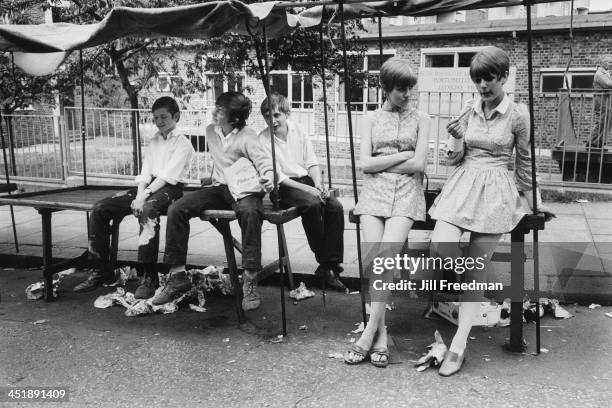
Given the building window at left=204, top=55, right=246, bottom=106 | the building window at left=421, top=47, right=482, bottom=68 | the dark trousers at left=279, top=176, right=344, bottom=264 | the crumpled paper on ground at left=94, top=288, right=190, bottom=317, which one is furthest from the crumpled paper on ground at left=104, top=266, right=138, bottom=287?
the building window at left=421, top=47, right=482, bottom=68

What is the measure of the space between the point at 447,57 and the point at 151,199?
1322cm

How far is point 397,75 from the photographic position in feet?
12.0

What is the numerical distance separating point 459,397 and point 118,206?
10.4 feet

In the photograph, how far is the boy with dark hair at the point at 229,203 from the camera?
4273 millimetres

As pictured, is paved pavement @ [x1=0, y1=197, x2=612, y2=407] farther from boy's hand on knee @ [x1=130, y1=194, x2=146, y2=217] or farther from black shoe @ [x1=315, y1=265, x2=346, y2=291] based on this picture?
boy's hand on knee @ [x1=130, y1=194, x2=146, y2=217]

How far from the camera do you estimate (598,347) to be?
375cm

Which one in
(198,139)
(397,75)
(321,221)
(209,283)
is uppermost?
(397,75)

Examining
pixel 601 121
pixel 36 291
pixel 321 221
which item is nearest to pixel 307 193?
pixel 321 221

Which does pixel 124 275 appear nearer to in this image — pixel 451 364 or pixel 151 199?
pixel 151 199

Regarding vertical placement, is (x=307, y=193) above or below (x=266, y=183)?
below

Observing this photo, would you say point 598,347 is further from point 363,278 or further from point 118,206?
point 118,206

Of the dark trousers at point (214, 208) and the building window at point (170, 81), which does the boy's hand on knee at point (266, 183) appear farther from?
the building window at point (170, 81)

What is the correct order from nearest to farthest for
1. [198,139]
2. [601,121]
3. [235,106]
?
[235,106]
[601,121]
[198,139]

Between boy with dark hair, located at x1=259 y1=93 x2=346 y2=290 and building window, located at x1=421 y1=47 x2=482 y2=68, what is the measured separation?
1186 centimetres
